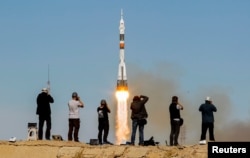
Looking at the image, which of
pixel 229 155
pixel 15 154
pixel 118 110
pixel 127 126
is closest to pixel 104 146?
pixel 15 154

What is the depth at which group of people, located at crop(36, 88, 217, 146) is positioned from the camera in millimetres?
32281

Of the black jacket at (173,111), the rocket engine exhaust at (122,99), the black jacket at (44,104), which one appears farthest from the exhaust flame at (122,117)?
the black jacket at (173,111)

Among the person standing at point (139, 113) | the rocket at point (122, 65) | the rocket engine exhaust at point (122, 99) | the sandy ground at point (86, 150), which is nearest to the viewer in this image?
the sandy ground at point (86, 150)

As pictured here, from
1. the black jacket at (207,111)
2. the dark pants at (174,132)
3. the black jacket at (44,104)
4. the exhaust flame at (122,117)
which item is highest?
the exhaust flame at (122,117)

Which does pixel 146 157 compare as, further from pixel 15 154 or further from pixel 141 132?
pixel 15 154

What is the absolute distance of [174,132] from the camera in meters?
32.6

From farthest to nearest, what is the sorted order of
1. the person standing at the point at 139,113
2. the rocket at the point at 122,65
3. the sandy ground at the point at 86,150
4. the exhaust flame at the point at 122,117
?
the rocket at the point at 122,65 → the exhaust flame at the point at 122,117 → the person standing at the point at 139,113 → the sandy ground at the point at 86,150

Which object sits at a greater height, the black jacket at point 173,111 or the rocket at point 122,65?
the rocket at point 122,65

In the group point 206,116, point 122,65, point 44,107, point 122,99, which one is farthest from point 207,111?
point 122,65

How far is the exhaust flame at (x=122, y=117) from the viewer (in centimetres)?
6431

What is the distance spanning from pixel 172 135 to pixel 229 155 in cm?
449

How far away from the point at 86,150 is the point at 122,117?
109 ft

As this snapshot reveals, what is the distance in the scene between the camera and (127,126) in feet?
232

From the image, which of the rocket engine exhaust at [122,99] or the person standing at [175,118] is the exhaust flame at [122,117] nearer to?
the rocket engine exhaust at [122,99]
